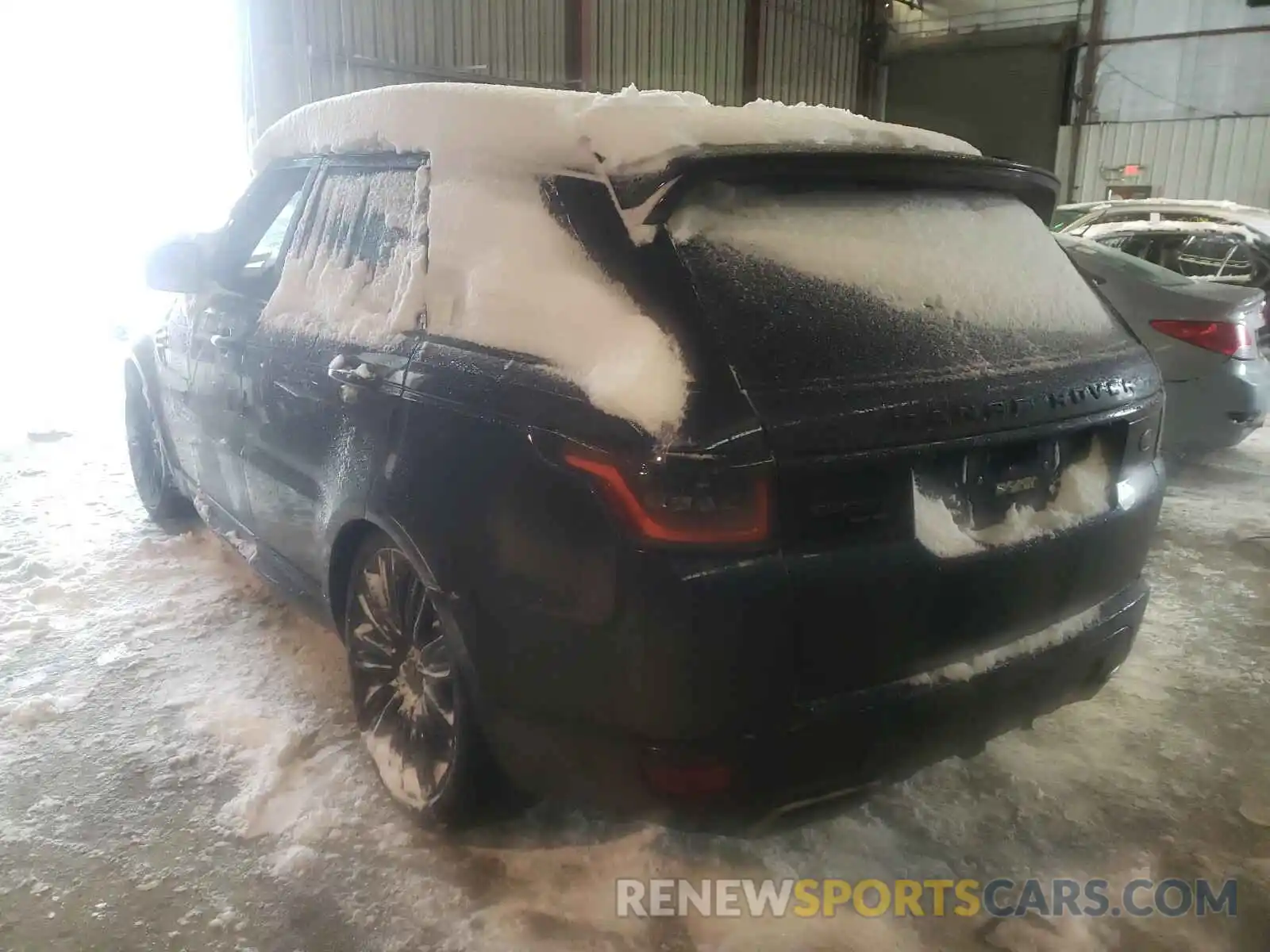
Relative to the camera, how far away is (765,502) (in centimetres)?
174

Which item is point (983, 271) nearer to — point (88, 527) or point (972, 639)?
point (972, 639)

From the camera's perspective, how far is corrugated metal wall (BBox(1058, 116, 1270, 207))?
14109 mm

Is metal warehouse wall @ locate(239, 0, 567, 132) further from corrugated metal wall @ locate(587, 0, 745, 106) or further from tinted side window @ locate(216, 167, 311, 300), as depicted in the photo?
tinted side window @ locate(216, 167, 311, 300)

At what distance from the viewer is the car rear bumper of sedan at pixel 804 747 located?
184 centimetres

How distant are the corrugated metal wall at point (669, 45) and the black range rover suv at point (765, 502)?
11.1m

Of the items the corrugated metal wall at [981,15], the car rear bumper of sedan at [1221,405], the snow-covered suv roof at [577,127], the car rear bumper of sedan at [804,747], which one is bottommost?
the car rear bumper of sedan at [1221,405]

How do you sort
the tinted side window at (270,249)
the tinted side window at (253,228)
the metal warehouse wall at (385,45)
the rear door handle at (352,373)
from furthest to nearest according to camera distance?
the metal warehouse wall at (385,45) < the tinted side window at (253,228) < the tinted side window at (270,249) < the rear door handle at (352,373)

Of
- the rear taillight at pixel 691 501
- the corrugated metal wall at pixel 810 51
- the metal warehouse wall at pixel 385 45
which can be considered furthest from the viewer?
the corrugated metal wall at pixel 810 51

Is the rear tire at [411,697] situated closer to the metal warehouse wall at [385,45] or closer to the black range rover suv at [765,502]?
the black range rover suv at [765,502]

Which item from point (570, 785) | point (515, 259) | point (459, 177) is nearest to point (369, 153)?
point (459, 177)

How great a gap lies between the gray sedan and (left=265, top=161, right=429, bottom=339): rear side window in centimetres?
397

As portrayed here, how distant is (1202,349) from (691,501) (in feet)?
15.3

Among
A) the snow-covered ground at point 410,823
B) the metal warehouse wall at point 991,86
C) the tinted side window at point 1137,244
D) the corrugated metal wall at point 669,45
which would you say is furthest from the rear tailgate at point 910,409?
the metal warehouse wall at point 991,86

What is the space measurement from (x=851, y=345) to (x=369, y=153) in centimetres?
155
